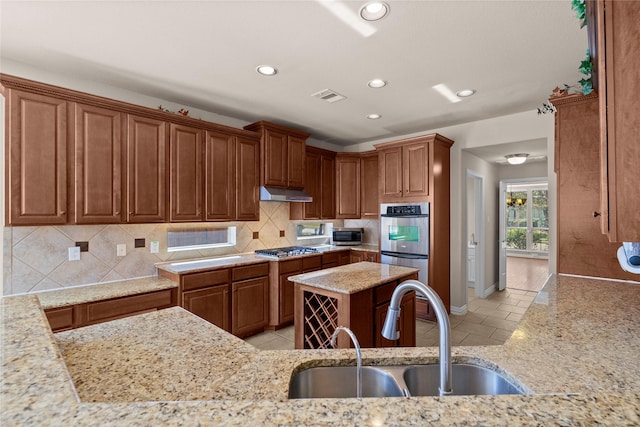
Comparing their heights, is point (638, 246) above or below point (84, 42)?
below

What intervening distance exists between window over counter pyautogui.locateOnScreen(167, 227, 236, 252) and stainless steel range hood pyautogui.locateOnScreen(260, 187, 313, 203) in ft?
2.14

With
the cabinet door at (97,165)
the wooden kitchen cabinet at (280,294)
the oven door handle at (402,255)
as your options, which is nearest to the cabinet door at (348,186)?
the oven door handle at (402,255)

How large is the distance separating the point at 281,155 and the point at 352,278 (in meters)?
2.19

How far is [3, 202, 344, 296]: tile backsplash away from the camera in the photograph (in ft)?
8.29

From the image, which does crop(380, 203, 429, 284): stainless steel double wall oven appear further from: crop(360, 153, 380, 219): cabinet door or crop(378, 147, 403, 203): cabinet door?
crop(360, 153, 380, 219): cabinet door

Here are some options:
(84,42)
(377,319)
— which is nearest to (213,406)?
(377,319)

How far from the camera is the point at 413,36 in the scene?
216 cm

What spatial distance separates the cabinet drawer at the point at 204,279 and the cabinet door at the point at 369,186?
8.21 feet

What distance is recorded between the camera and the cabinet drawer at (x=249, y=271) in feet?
11.4

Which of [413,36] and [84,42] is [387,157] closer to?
[413,36]

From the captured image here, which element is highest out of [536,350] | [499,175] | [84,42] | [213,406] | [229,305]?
[84,42]

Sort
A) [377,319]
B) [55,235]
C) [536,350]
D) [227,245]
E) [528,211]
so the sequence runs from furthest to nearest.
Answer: [528,211] → [227,245] → [55,235] → [377,319] → [536,350]

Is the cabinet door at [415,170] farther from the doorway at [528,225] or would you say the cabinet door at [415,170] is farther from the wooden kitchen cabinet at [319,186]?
the doorway at [528,225]

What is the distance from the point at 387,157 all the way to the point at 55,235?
3.83 m
